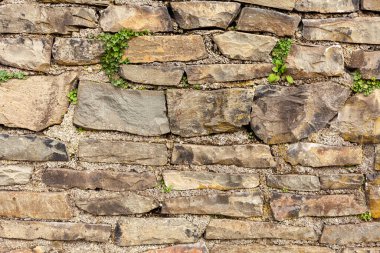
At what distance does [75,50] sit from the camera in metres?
1.64

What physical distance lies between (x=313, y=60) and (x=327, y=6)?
229 millimetres

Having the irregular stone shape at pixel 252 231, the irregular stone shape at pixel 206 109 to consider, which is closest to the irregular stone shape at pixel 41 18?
the irregular stone shape at pixel 206 109

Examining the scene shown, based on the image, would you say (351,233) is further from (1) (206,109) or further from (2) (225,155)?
(1) (206,109)

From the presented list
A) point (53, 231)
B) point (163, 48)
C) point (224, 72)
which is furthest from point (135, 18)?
point (53, 231)

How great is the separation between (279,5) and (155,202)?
943mm

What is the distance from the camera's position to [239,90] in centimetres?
169

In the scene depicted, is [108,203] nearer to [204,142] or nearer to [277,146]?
[204,142]

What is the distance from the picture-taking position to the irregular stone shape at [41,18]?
1.62 metres

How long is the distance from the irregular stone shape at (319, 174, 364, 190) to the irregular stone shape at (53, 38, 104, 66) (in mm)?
1057

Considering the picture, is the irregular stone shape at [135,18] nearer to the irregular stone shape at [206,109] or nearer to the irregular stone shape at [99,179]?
the irregular stone shape at [206,109]

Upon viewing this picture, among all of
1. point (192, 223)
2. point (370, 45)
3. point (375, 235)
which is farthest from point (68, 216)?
point (370, 45)

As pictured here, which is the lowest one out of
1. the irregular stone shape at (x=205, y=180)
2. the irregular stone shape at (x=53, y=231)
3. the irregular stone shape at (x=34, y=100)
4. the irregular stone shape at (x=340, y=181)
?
the irregular stone shape at (x=53, y=231)

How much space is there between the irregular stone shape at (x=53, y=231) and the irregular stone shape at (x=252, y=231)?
45 cm

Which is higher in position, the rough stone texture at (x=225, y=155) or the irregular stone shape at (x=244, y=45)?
the irregular stone shape at (x=244, y=45)
